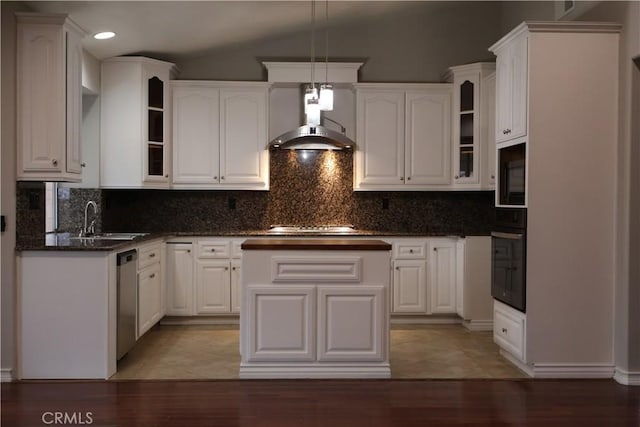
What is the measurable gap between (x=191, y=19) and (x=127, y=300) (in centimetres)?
253

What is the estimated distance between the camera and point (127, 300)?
4039 mm

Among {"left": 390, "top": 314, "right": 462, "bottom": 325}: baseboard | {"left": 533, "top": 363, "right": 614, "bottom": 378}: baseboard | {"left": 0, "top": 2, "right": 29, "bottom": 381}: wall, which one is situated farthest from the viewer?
{"left": 390, "top": 314, "right": 462, "bottom": 325}: baseboard

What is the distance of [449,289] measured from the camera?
18.1 ft

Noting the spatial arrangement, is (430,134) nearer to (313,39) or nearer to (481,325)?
(313,39)

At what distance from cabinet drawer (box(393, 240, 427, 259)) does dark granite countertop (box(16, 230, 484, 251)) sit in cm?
8

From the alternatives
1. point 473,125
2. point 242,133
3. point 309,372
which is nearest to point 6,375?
point 309,372

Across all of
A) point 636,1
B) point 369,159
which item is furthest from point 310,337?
point 636,1

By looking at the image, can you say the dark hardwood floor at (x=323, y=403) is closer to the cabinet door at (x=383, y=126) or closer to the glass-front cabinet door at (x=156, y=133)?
the glass-front cabinet door at (x=156, y=133)

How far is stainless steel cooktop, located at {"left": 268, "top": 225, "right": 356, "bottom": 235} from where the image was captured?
5.57 metres

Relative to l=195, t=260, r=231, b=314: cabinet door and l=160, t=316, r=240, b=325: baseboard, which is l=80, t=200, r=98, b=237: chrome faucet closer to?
l=195, t=260, r=231, b=314: cabinet door

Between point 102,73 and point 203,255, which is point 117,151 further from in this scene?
point 203,255

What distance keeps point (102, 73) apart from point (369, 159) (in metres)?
2.70

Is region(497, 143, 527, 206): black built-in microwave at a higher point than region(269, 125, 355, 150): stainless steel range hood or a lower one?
lower

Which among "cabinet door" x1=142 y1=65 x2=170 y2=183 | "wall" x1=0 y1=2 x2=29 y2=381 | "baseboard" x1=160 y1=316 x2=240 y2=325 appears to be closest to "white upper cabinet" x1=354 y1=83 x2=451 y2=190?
"cabinet door" x1=142 y1=65 x2=170 y2=183
